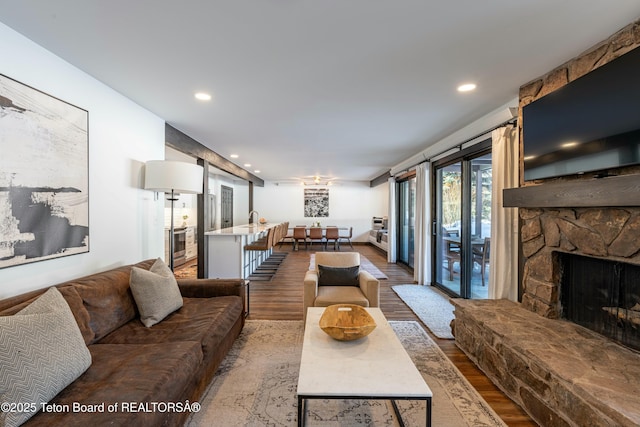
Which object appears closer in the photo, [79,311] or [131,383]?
[131,383]

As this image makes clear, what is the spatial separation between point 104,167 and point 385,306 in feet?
11.8

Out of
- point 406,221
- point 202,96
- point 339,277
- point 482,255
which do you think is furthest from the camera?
point 406,221

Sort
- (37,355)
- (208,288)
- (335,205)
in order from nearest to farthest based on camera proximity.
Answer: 1. (37,355)
2. (208,288)
3. (335,205)

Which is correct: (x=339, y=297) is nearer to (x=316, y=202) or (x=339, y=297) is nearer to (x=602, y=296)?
(x=602, y=296)

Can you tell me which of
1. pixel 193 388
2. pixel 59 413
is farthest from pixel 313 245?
pixel 59 413

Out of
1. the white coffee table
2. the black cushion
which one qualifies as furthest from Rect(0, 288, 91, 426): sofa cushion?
the black cushion

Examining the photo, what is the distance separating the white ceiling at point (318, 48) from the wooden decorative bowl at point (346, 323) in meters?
1.87

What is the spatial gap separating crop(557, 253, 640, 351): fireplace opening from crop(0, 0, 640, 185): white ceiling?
1557mm

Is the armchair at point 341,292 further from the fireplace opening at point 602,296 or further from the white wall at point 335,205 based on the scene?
the white wall at point 335,205

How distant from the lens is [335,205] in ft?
33.7

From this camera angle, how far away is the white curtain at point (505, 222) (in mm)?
2744

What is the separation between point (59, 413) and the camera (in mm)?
1164

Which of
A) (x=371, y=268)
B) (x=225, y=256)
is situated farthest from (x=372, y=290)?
(x=371, y=268)

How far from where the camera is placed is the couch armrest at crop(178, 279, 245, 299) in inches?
109
